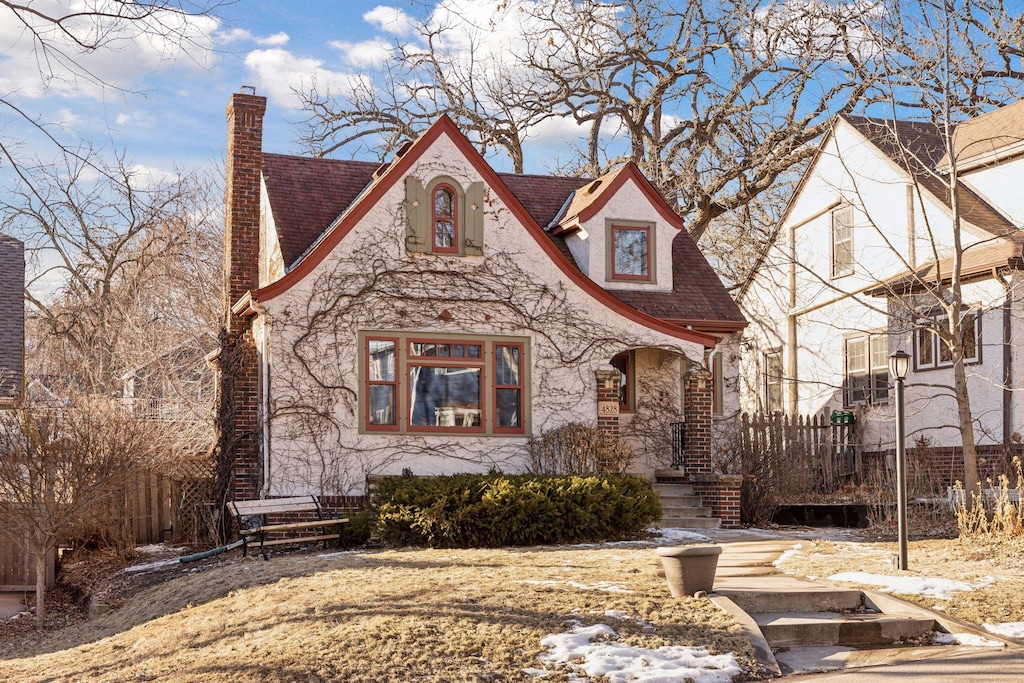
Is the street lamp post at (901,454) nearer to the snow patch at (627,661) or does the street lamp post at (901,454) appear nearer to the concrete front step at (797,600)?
the concrete front step at (797,600)

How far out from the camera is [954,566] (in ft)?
40.7

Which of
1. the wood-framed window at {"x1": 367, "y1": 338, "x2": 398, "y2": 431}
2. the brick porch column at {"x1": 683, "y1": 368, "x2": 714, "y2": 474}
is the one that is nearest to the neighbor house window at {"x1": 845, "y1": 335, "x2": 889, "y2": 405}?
the brick porch column at {"x1": 683, "y1": 368, "x2": 714, "y2": 474}

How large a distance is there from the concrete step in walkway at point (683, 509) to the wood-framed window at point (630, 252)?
416 centimetres

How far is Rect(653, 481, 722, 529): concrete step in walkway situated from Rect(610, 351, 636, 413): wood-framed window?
1.85m

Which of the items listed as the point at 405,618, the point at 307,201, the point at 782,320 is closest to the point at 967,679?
the point at 405,618

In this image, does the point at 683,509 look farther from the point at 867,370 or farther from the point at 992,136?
the point at 992,136

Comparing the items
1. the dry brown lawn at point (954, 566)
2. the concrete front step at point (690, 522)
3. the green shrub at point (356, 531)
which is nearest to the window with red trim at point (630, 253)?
the concrete front step at point (690, 522)

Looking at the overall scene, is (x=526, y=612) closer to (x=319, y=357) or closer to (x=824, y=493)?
(x=319, y=357)

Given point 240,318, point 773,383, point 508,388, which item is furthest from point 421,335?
point 773,383

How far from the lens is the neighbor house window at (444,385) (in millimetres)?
17969

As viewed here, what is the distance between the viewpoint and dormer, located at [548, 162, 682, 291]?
21.0 meters

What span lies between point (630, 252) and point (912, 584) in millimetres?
10955

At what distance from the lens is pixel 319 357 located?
696 inches

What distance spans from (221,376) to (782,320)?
48.3ft
